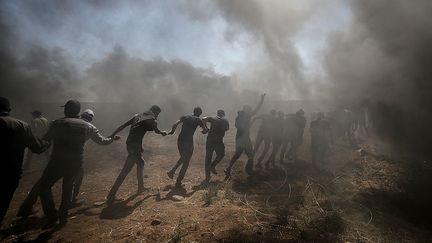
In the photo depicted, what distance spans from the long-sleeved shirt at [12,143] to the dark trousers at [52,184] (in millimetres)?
555

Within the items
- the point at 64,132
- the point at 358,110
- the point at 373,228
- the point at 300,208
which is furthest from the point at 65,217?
the point at 358,110

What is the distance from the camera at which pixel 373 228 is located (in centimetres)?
518

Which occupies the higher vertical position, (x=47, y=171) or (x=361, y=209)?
(x=47, y=171)

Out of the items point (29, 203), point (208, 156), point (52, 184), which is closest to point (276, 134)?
point (208, 156)

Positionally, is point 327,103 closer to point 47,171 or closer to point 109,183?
point 109,183

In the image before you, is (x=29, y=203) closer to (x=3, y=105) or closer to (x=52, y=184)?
(x=52, y=184)

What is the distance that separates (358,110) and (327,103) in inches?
268

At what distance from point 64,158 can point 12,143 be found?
2.58 feet

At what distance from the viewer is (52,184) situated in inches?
A: 174

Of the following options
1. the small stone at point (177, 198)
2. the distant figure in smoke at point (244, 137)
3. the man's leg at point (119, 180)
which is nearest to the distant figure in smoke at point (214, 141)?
the distant figure in smoke at point (244, 137)

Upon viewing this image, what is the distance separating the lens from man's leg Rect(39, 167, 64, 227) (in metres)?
4.37

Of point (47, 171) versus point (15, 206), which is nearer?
point (47, 171)

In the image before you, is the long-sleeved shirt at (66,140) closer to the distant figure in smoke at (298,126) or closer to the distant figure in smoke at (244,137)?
the distant figure in smoke at (244,137)

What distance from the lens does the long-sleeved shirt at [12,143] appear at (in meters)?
3.69
